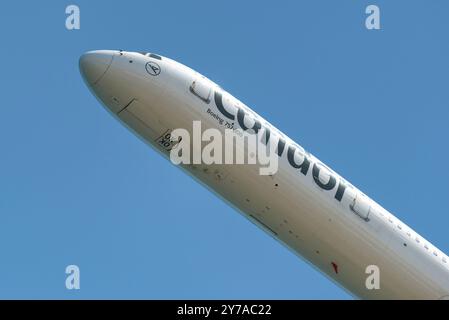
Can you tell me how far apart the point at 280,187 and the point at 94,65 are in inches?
447

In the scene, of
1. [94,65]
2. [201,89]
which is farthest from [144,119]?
[94,65]

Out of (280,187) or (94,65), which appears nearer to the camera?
(280,187)

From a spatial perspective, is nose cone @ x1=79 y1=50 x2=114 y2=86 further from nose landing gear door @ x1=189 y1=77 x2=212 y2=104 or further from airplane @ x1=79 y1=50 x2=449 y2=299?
nose landing gear door @ x1=189 y1=77 x2=212 y2=104

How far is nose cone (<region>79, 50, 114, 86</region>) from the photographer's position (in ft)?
114

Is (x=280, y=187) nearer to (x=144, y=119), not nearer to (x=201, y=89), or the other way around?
(x=201, y=89)

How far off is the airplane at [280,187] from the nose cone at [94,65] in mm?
51

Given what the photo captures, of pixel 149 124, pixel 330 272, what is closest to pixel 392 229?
pixel 330 272

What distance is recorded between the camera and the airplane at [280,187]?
113 feet

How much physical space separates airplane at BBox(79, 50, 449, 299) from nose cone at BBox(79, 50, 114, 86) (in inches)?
2.0

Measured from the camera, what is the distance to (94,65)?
1373 inches

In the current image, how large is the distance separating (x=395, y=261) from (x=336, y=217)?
413 centimetres

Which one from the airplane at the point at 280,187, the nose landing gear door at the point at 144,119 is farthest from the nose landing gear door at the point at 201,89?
the nose landing gear door at the point at 144,119

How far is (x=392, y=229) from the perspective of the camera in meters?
36.9
